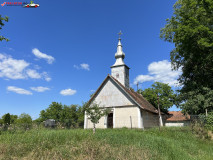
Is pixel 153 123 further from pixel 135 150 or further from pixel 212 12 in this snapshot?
pixel 135 150

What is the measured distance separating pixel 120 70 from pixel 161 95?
1451cm

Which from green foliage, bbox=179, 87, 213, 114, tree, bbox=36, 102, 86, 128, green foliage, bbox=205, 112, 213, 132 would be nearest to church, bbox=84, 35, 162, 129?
green foliage, bbox=179, 87, 213, 114

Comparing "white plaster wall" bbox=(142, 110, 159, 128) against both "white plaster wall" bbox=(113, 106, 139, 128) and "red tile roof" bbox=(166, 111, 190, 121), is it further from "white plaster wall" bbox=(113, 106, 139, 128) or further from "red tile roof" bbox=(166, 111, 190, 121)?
"red tile roof" bbox=(166, 111, 190, 121)

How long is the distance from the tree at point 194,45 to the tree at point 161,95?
11.9 metres

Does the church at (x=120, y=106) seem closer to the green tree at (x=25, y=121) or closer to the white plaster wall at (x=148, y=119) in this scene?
the white plaster wall at (x=148, y=119)

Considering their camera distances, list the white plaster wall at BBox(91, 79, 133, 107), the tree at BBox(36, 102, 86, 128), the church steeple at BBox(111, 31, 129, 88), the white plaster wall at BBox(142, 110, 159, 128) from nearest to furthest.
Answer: the white plaster wall at BBox(91, 79, 133, 107), the white plaster wall at BBox(142, 110, 159, 128), the church steeple at BBox(111, 31, 129, 88), the tree at BBox(36, 102, 86, 128)

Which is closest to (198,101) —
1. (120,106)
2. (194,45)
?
(194,45)

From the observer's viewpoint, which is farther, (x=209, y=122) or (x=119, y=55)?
(x=119, y=55)

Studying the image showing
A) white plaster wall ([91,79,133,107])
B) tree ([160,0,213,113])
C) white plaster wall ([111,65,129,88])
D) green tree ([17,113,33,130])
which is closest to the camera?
tree ([160,0,213,113])

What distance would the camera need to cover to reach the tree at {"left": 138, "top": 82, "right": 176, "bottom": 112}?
104 ft

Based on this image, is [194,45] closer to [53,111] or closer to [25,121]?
[53,111]

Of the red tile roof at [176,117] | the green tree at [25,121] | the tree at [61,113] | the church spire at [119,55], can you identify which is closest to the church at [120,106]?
the church spire at [119,55]

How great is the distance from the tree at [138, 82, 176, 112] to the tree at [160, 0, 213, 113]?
39.1ft

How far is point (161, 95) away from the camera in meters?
33.6
